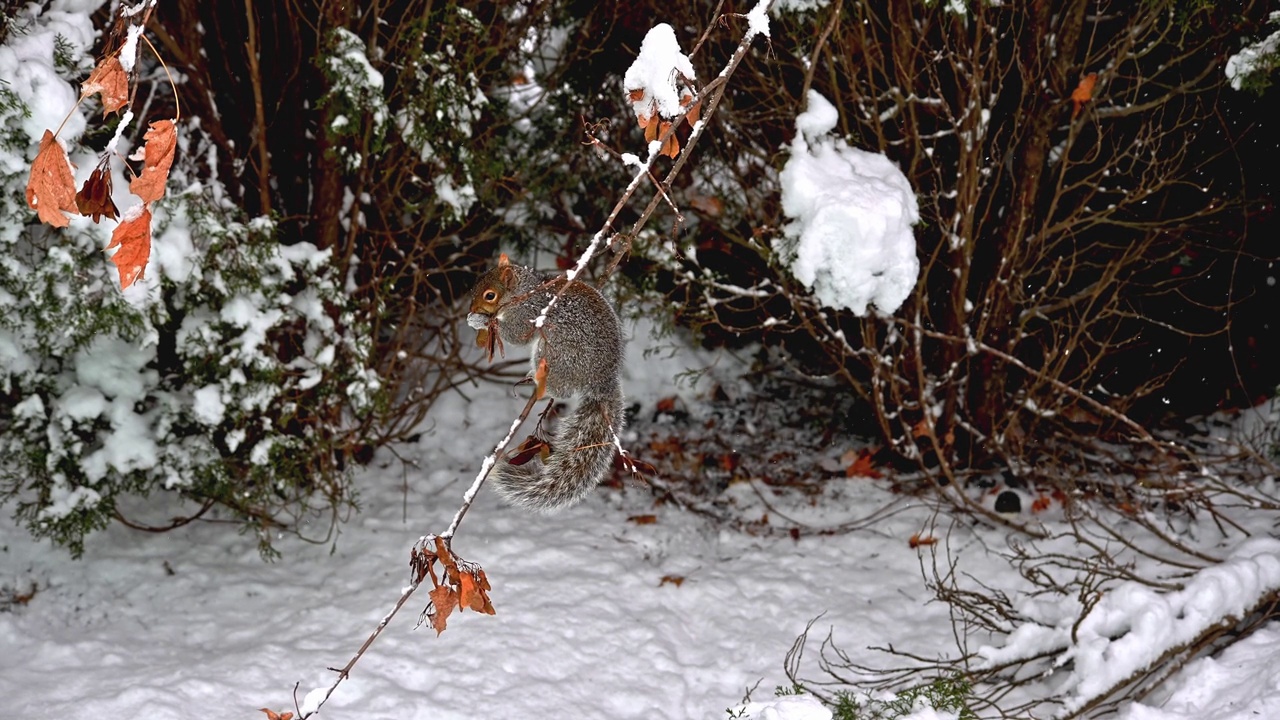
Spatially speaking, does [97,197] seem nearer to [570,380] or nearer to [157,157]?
[157,157]

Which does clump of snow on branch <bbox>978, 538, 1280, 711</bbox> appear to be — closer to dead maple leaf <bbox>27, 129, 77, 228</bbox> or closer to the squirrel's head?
the squirrel's head

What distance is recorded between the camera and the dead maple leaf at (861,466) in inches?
→ 200

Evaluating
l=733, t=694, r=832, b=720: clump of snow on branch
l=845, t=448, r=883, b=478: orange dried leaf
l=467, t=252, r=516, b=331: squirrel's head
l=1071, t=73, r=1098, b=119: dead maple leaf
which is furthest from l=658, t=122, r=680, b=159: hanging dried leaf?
l=845, t=448, r=883, b=478: orange dried leaf

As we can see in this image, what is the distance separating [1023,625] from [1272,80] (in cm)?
236

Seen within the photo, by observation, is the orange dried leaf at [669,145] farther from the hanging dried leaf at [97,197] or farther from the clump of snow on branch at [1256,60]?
the clump of snow on branch at [1256,60]

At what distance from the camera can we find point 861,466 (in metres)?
5.10

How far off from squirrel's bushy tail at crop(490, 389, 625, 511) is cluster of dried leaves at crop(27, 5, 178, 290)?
4.29ft

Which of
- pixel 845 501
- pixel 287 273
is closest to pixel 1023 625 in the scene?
pixel 845 501

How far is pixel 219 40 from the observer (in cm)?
399

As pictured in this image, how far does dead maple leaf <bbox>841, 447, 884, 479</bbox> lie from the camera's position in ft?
16.6

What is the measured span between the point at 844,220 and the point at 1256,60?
5.42ft

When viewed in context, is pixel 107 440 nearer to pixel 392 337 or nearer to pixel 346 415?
pixel 346 415

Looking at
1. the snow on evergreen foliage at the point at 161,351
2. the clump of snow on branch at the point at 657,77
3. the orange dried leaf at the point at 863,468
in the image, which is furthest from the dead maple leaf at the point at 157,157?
the orange dried leaf at the point at 863,468

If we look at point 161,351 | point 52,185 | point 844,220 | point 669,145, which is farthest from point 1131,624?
point 161,351
